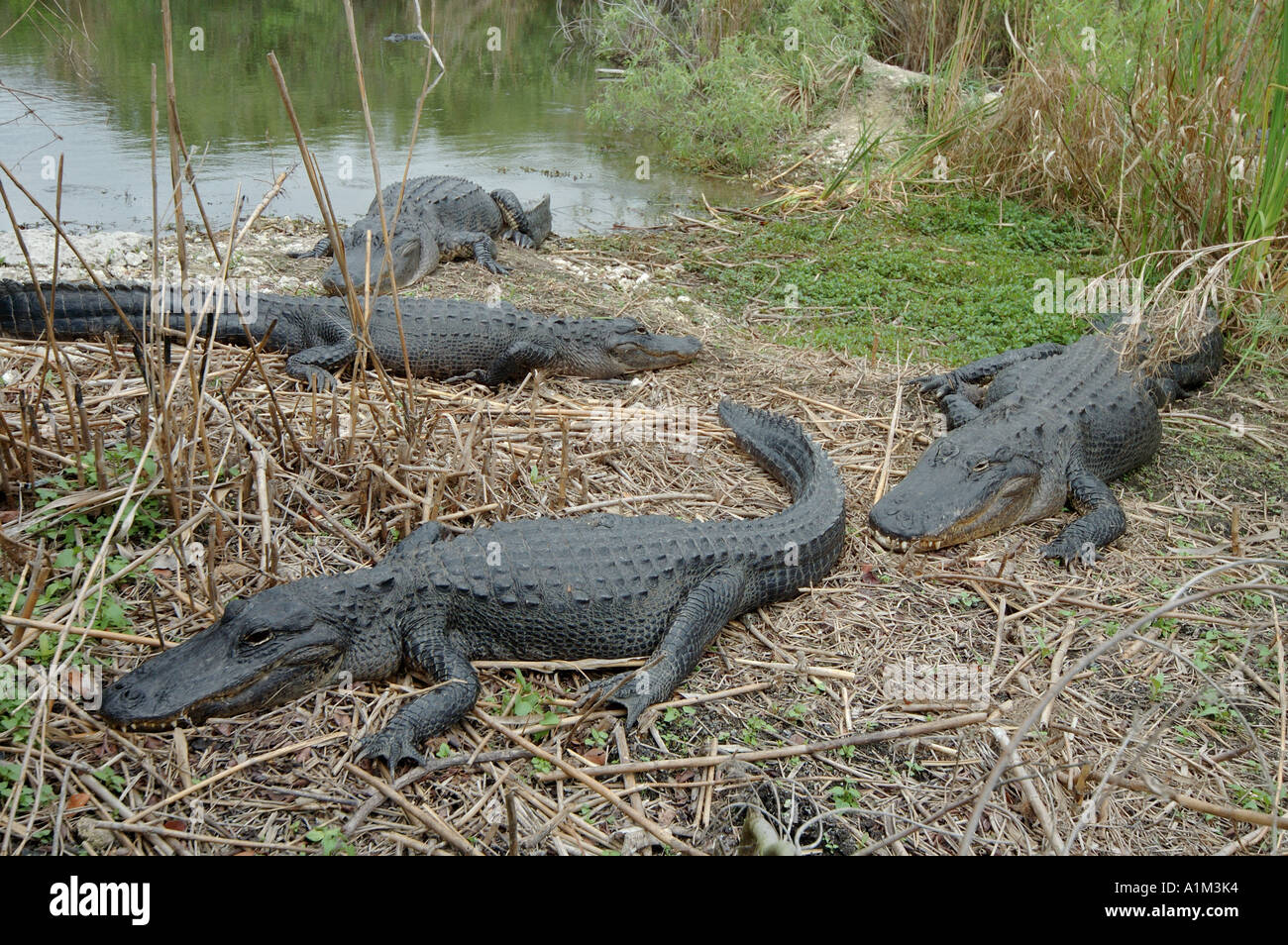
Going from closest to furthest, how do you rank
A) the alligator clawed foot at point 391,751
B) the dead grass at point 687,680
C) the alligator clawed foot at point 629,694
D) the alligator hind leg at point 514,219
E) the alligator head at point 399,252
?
the dead grass at point 687,680 < the alligator clawed foot at point 391,751 < the alligator clawed foot at point 629,694 < the alligator head at point 399,252 < the alligator hind leg at point 514,219

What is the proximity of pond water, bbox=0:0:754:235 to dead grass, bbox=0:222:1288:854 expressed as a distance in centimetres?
326

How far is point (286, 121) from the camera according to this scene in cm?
932

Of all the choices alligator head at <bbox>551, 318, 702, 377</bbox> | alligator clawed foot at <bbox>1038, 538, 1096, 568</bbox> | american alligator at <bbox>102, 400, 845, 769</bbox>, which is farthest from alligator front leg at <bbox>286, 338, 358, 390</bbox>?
alligator clawed foot at <bbox>1038, 538, 1096, 568</bbox>

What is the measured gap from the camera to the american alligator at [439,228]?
21.2ft

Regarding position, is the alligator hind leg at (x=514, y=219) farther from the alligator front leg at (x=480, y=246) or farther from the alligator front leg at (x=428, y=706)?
the alligator front leg at (x=428, y=706)

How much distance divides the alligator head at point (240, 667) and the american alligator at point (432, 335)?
2222 mm

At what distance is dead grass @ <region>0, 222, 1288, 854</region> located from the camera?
2.44 meters

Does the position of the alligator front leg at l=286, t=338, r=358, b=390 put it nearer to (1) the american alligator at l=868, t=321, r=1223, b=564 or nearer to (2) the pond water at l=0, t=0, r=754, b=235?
(2) the pond water at l=0, t=0, r=754, b=235

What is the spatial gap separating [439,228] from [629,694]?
16.8 feet

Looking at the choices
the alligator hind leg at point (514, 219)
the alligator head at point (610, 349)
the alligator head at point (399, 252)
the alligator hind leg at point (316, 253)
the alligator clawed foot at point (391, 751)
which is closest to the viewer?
the alligator clawed foot at point (391, 751)
